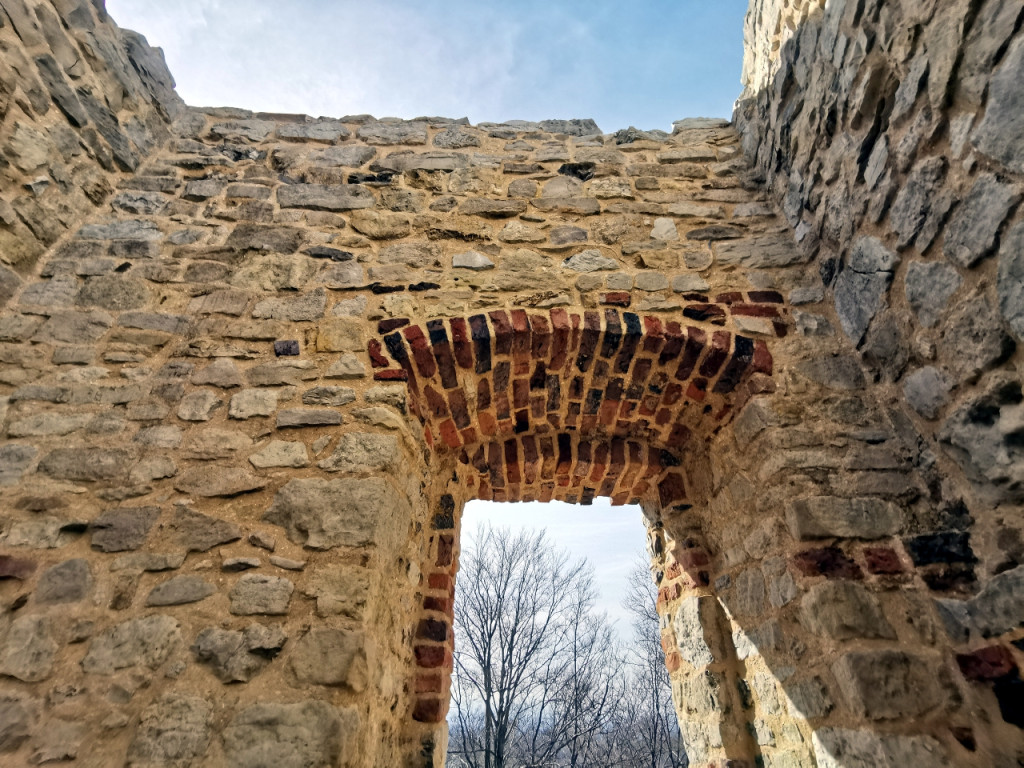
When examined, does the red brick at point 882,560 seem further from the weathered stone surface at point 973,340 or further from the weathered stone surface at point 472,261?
the weathered stone surface at point 472,261

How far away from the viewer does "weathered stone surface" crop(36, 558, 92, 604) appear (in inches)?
59.4

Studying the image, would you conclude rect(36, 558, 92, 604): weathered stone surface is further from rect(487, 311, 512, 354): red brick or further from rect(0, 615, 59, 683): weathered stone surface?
rect(487, 311, 512, 354): red brick

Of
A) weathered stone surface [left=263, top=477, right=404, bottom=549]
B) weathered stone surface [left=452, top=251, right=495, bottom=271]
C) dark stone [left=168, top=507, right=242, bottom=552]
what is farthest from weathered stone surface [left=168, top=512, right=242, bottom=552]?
weathered stone surface [left=452, top=251, right=495, bottom=271]

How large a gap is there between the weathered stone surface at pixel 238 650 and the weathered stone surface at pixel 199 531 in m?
0.26

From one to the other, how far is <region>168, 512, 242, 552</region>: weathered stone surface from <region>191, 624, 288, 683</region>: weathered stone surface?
0.26 m

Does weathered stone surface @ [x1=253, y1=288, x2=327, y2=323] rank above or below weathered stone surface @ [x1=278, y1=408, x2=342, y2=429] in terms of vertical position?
above

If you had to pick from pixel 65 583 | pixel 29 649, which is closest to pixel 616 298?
pixel 65 583

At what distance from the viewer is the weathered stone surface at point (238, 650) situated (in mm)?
1395

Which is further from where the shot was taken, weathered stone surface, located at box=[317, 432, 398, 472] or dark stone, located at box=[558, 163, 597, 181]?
dark stone, located at box=[558, 163, 597, 181]

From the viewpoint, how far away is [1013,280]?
1.36 meters

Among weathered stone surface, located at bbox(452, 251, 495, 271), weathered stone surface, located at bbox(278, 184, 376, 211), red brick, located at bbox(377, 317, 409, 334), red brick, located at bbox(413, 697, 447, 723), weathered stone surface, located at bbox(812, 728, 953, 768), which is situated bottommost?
weathered stone surface, located at bbox(812, 728, 953, 768)

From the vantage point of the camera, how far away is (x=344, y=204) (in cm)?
262

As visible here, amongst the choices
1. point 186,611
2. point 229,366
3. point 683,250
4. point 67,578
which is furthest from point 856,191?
point 67,578

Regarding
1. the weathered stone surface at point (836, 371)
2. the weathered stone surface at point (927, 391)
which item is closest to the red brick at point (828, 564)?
the weathered stone surface at point (927, 391)
